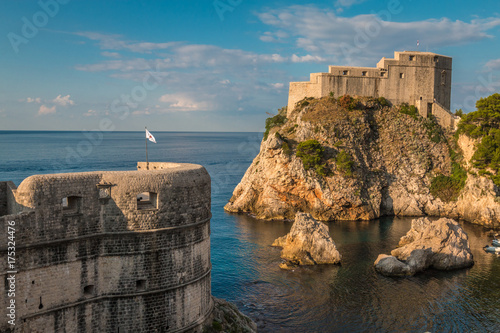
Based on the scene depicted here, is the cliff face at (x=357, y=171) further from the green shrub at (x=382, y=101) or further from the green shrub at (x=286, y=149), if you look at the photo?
the green shrub at (x=382, y=101)

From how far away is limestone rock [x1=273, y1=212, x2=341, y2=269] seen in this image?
1506 inches

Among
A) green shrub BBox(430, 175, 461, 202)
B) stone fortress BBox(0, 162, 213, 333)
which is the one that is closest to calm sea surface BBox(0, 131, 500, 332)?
stone fortress BBox(0, 162, 213, 333)

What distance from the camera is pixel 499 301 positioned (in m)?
30.9

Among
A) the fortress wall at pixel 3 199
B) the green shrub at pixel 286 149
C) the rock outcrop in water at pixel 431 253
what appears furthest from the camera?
the green shrub at pixel 286 149

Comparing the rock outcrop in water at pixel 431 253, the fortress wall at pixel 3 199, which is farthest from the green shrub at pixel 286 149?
the fortress wall at pixel 3 199

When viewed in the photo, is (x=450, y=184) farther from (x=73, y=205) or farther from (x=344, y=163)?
(x=73, y=205)

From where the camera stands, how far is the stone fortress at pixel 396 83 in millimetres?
64250

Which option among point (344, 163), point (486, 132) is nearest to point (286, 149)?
point (344, 163)

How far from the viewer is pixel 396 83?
6562 cm

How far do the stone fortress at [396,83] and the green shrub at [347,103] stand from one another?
1.97 meters

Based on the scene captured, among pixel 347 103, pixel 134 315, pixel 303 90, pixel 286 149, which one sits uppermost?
pixel 303 90

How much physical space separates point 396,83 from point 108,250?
5937 centimetres

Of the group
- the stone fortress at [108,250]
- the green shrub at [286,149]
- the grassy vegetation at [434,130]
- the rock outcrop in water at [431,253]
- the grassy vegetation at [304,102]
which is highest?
the grassy vegetation at [304,102]

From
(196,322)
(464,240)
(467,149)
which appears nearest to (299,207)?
(464,240)
